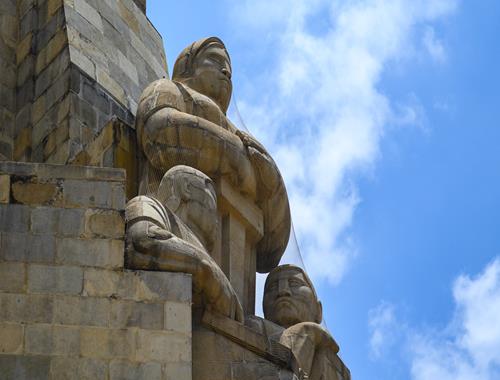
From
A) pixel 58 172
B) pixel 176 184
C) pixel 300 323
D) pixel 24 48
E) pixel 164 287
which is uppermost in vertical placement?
pixel 24 48

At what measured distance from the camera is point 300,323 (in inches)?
579

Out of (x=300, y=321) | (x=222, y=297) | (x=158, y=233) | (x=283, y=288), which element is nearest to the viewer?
(x=158, y=233)

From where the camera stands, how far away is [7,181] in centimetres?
1265

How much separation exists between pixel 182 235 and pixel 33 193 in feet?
4.87

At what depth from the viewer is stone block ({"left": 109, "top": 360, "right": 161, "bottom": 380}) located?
1190 cm

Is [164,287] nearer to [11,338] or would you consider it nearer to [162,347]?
[162,347]

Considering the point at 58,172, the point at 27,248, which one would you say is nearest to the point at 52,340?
the point at 27,248

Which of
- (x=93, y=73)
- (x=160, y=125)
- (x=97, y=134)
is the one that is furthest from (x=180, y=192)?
(x=93, y=73)

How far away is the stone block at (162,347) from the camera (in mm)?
12094

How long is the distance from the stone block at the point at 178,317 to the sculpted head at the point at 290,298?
278 centimetres

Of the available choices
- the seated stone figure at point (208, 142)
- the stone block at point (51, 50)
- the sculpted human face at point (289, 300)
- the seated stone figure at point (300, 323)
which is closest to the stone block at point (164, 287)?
the seated stone figure at point (300, 323)

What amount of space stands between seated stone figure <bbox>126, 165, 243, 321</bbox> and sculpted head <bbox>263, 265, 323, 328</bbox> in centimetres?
130

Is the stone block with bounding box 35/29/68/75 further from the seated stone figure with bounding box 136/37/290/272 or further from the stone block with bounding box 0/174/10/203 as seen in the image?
the stone block with bounding box 0/174/10/203

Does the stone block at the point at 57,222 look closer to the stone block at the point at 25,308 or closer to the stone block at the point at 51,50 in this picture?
the stone block at the point at 25,308
